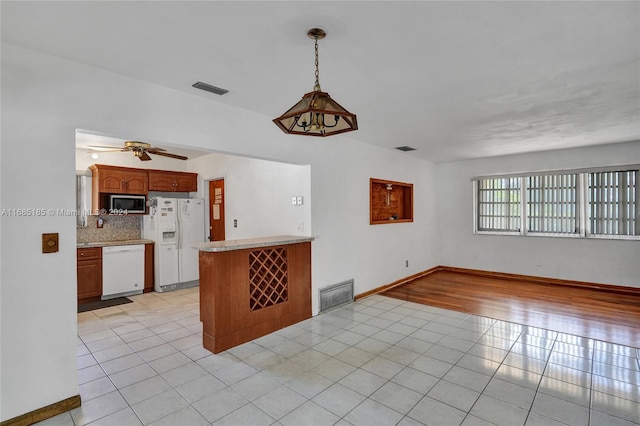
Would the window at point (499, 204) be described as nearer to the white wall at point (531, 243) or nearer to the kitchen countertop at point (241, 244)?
the white wall at point (531, 243)

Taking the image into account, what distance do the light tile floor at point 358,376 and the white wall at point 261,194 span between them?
58.2 inches

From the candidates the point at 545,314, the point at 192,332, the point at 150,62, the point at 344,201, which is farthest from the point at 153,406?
the point at 545,314

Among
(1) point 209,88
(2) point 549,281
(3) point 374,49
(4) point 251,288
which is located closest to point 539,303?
(2) point 549,281

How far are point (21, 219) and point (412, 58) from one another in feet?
9.82

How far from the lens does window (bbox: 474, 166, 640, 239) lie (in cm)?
547

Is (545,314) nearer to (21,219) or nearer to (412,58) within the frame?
(412,58)

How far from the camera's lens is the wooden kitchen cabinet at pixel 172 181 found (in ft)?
19.5

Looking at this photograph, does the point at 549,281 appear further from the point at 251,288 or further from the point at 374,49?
the point at 374,49

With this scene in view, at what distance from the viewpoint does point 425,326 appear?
3.94 metres

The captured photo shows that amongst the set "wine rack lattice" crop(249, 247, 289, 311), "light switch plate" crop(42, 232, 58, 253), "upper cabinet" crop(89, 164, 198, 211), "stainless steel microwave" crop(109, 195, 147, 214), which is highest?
"upper cabinet" crop(89, 164, 198, 211)

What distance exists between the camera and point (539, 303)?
4875 millimetres

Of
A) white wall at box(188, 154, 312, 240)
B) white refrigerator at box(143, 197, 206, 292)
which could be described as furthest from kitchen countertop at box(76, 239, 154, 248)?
white wall at box(188, 154, 312, 240)

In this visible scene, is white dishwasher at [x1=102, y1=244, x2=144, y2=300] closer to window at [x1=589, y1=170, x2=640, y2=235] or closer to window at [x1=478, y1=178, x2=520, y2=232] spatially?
window at [x1=478, y1=178, x2=520, y2=232]

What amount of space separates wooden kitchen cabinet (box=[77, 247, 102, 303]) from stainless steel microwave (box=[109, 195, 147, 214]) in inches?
31.9
